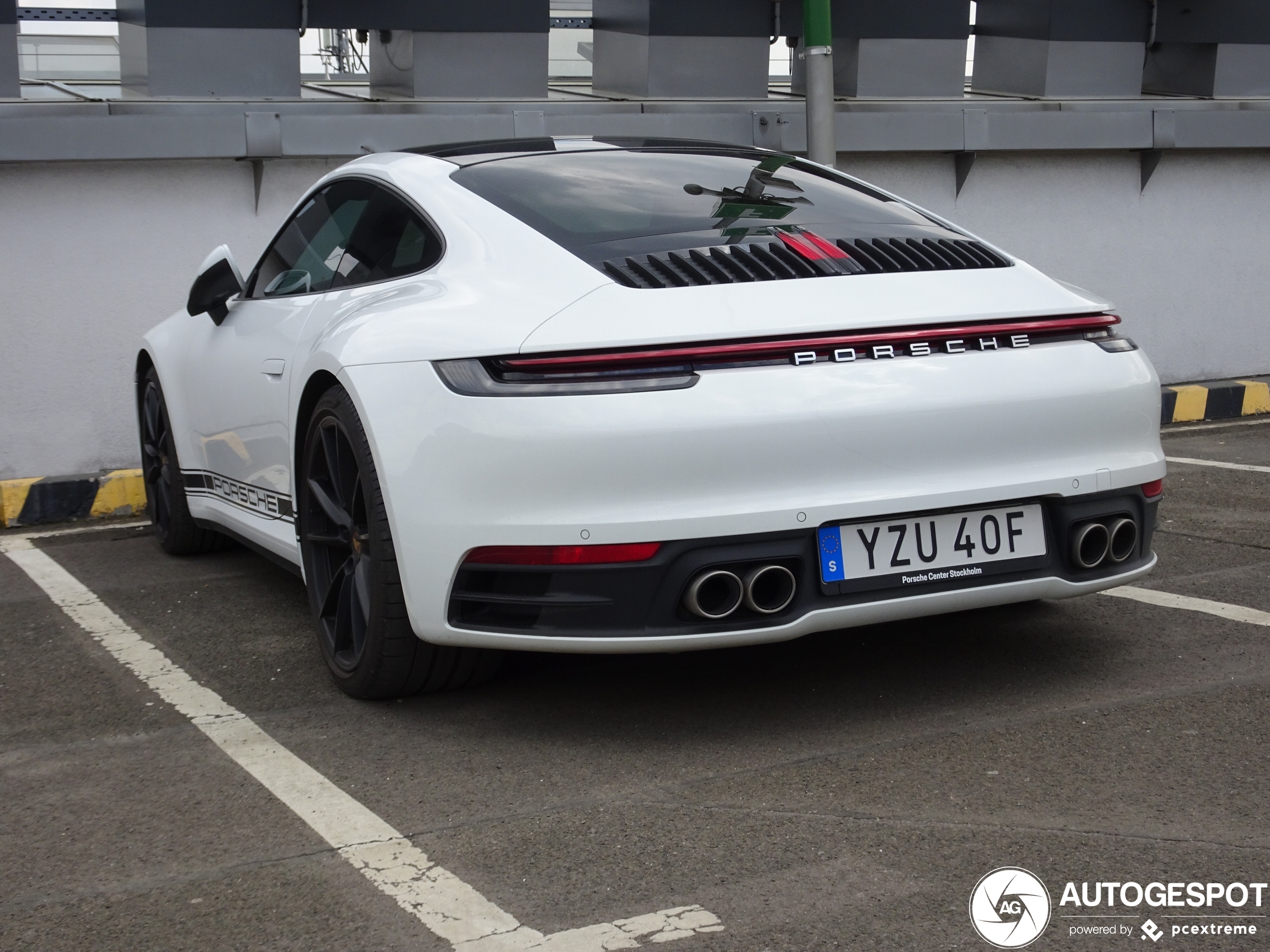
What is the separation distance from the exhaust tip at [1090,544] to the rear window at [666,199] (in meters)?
0.94

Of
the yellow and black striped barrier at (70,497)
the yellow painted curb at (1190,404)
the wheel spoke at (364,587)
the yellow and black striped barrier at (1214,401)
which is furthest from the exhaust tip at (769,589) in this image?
the yellow painted curb at (1190,404)

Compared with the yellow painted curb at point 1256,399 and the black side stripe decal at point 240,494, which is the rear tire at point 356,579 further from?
the yellow painted curb at point 1256,399

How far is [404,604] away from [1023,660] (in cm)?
168

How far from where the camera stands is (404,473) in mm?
3418

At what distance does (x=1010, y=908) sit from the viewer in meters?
2.60

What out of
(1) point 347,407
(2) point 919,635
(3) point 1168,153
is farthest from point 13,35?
(3) point 1168,153

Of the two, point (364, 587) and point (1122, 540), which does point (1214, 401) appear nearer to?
point (1122, 540)

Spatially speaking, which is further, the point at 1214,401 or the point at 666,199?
the point at 1214,401

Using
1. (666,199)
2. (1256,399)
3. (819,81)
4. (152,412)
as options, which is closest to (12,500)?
(152,412)

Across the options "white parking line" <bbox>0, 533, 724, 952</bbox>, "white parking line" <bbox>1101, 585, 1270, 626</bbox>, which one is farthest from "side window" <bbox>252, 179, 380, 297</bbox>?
"white parking line" <bbox>1101, 585, 1270, 626</bbox>

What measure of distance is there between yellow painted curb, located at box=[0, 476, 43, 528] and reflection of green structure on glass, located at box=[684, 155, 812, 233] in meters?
A: 4.05

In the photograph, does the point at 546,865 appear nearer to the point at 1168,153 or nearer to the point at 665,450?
the point at 665,450

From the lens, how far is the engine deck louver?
11.4ft

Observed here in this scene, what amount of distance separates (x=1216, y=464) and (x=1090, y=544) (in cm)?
424
